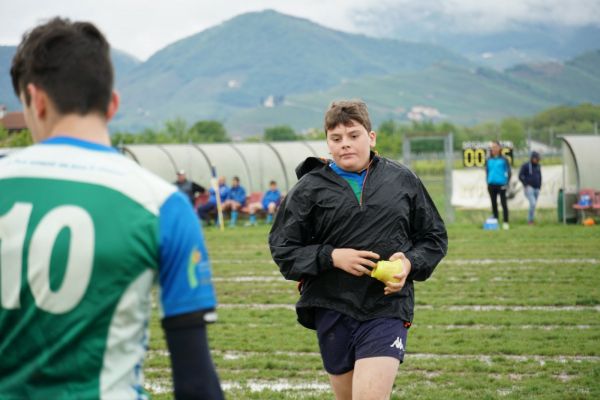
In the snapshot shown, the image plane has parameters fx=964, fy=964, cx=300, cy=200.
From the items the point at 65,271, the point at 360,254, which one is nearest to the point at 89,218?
the point at 65,271

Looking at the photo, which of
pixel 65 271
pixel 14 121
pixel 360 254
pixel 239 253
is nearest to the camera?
pixel 65 271

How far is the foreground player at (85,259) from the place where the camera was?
103 inches

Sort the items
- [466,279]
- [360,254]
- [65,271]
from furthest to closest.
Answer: [466,279]
[360,254]
[65,271]

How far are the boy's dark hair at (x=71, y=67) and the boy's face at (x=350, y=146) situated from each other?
2.66 m

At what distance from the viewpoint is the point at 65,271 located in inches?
102

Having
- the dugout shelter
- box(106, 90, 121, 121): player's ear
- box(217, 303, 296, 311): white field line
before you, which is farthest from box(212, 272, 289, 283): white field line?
box(106, 90, 121, 121): player's ear

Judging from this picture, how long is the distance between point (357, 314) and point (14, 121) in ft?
450

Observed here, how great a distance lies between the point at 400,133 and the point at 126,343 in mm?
123768

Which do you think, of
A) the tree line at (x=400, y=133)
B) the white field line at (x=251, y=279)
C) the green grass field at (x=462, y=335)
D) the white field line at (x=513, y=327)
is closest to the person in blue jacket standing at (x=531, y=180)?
the tree line at (x=400, y=133)

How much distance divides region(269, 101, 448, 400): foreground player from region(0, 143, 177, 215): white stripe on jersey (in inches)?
96.5

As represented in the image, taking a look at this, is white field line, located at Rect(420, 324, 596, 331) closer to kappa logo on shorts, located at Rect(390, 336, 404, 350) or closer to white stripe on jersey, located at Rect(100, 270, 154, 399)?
kappa logo on shorts, located at Rect(390, 336, 404, 350)

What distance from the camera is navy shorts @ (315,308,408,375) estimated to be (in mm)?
5023

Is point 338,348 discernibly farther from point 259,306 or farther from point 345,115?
point 259,306

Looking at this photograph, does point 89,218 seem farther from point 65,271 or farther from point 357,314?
point 357,314
